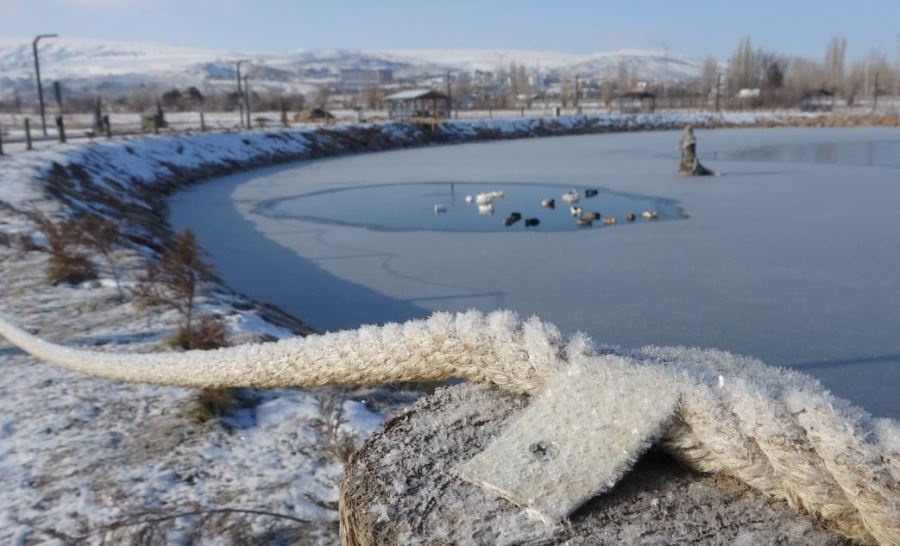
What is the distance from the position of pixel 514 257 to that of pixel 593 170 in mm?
9509

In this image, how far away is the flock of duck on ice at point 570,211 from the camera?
29.9ft

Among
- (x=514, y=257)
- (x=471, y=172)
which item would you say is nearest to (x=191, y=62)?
(x=471, y=172)

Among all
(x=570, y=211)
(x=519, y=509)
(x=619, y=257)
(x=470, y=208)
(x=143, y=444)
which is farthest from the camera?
(x=470, y=208)

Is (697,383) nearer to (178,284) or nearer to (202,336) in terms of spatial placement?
(202,336)

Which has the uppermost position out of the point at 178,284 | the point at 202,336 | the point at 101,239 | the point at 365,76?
the point at 365,76

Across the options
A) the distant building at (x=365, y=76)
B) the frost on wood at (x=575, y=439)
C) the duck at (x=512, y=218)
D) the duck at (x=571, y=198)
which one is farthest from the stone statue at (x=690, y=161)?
the distant building at (x=365, y=76)

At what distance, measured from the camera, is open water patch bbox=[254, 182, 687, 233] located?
9172 mm

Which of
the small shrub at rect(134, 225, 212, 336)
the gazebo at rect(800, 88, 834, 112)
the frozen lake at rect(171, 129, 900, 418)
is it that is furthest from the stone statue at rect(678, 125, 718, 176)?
the gazebo at rect(800, 88, 834, 112)

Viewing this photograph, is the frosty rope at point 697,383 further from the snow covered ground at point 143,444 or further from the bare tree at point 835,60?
the bare tree at point 835,60

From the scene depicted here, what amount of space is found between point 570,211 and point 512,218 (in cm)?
116

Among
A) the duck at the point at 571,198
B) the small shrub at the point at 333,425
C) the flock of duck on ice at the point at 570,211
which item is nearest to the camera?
the small shrub at the point at 333,425

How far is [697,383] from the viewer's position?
769 mm

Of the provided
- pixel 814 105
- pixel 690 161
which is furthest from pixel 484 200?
pixel 814 105

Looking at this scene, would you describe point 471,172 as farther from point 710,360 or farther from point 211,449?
point 710,360
